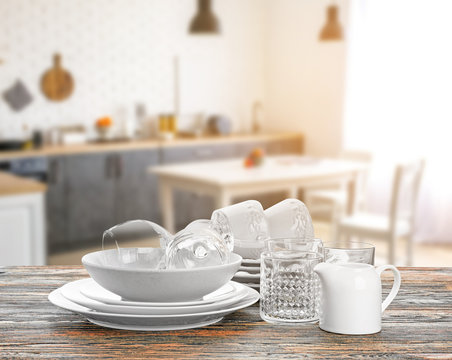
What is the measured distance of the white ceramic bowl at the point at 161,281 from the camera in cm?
94

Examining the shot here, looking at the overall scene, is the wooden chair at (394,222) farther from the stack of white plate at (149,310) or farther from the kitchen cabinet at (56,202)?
the stack of white plate at (149,310)

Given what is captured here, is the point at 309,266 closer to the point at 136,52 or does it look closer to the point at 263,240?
the point at 263,240

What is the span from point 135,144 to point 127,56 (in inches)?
39.2

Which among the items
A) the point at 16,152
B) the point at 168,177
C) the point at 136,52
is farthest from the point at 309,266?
the point at 136,52

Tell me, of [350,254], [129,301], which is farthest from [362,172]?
[129,301]

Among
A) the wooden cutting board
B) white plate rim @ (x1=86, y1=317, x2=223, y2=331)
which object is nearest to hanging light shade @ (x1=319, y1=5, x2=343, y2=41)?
the wooden cutting board

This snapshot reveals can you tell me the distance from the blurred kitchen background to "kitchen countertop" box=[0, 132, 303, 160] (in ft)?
0.04

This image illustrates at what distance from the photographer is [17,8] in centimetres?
545

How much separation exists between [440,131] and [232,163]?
1.88 meters

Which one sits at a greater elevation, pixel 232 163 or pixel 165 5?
pixel 165 5

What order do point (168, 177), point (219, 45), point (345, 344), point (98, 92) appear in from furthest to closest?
point (219, 45) → point (98, 92) → point (168, 177) → point (345, 344)

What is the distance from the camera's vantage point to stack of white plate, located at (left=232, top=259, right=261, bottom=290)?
3.80 ft

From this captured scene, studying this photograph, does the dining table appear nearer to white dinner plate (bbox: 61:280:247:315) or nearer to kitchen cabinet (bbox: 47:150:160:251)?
kitchen cabinet (bbox: 47:150:160:251)

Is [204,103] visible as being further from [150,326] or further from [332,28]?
[150,326]
